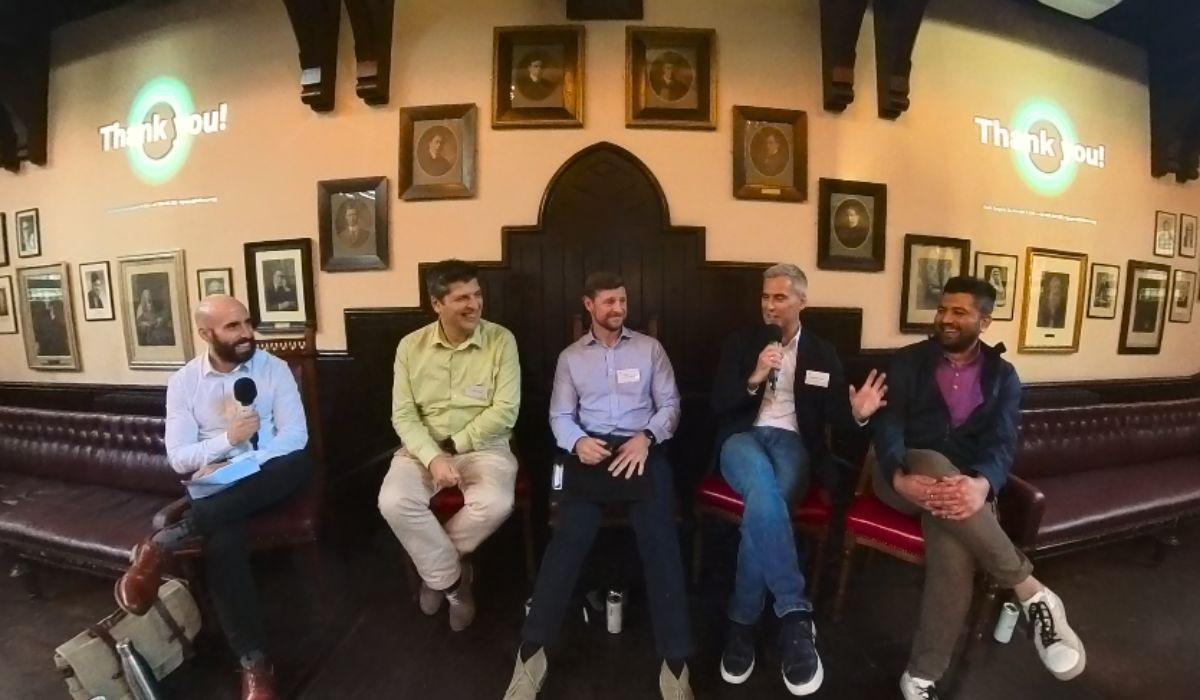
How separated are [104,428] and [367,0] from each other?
113 inches

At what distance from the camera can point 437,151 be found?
2.92m

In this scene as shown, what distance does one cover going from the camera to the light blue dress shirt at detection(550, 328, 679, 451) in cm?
239

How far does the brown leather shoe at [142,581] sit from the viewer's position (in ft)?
5.33

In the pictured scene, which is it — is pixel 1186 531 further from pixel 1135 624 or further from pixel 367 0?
pixel 367 0

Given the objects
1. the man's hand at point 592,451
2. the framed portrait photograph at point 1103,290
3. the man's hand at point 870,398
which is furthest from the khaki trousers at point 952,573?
the framed portrait photograph at point 1103,290

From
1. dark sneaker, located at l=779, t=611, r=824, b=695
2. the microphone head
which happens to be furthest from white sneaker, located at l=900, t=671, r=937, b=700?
the microphone head

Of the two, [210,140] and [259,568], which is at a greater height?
[210,140]

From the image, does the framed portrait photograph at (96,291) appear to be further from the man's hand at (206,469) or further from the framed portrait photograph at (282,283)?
the man's hand at (206,469)

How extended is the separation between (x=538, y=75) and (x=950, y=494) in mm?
2991

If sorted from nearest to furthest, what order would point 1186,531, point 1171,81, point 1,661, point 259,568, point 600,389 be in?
1. point 1,661
2. point 600,389
3. point 259,568
4. point 1186,531
5. point 1171,81

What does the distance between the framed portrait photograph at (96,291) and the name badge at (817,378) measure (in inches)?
182

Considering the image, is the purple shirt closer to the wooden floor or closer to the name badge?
the name badge

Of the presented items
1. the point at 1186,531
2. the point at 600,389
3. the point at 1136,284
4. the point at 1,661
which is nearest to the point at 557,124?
the point at 600,389

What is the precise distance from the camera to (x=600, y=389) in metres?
2.41
